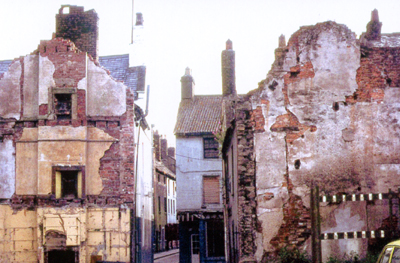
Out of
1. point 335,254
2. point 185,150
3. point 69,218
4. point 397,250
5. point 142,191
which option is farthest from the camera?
point 185,150

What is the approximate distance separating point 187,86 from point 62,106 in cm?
A: 1596

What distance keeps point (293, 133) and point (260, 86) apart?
1.62 m

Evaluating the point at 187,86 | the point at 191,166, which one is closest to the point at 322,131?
Result: the point at 191,166

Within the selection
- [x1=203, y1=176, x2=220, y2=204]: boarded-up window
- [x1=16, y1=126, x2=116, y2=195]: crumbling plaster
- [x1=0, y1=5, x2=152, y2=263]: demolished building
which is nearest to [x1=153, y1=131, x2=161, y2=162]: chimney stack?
[x1=203, y1=176, x2=220, y2=204]: boarded-up window

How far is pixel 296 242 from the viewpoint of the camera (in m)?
13.9

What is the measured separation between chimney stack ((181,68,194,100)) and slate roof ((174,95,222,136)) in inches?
13.8

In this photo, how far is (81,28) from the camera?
2275 cm

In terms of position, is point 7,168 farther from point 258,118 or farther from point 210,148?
point 210,148

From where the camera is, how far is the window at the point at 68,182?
776 inches

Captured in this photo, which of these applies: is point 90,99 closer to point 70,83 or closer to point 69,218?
point 70,83

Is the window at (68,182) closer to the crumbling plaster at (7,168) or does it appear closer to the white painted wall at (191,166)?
the crumbling plaster at (7,168)

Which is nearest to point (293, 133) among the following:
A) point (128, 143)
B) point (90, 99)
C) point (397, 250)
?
point (397, 250)

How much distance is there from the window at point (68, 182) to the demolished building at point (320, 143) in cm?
781

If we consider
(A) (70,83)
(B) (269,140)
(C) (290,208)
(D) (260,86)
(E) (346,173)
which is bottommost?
(C) (290,208)
